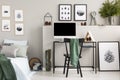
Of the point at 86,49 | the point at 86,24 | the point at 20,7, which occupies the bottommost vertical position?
the point at 86,49

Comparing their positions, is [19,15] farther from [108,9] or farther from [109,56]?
[109,56]

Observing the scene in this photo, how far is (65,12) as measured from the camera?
26.1ft

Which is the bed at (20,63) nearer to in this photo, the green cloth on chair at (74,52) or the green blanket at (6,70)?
the green blanket at (6,70)

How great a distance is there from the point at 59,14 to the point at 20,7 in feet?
3.89

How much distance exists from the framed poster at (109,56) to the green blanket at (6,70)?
124 inches

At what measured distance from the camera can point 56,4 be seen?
7.97 meters

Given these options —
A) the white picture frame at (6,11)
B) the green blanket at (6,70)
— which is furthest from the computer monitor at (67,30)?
the green blanket at (6,70)

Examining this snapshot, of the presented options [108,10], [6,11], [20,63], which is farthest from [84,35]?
[6,11]

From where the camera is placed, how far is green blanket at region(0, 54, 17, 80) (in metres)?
5.23

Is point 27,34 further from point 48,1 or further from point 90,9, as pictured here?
point 90,9

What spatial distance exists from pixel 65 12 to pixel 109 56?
1829 mm

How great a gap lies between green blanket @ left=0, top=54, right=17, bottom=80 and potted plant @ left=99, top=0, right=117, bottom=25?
141 inches

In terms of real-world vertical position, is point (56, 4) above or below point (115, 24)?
above

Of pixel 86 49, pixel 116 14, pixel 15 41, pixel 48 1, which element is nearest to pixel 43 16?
pixel 48 1
